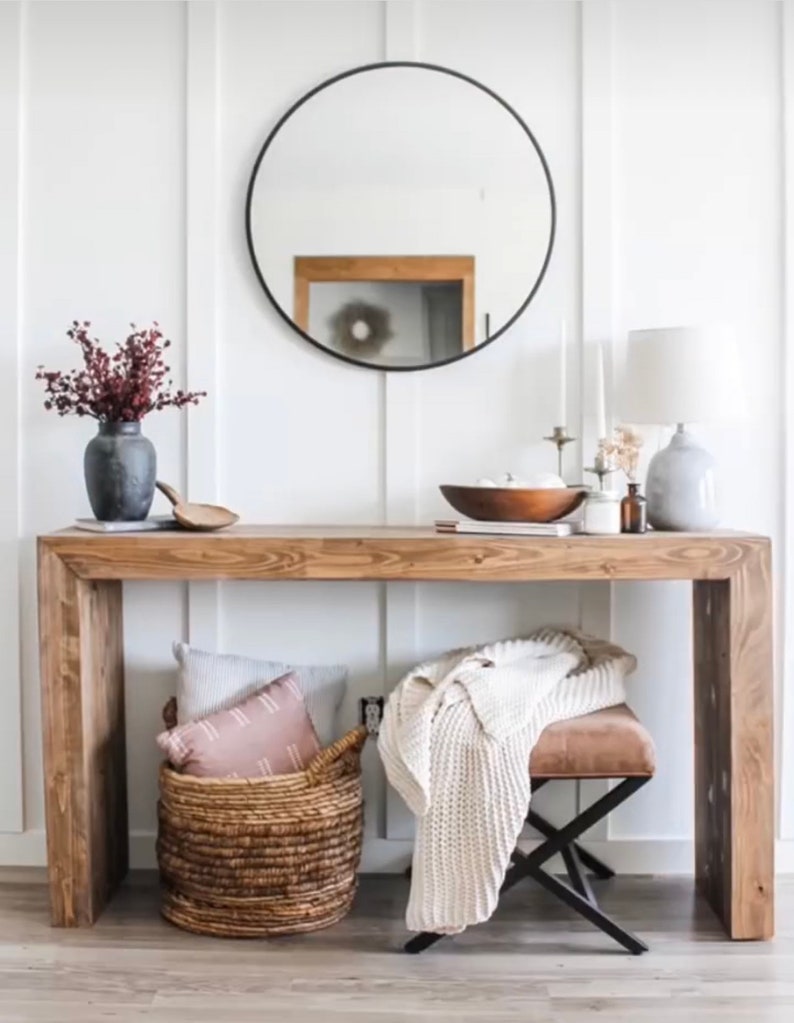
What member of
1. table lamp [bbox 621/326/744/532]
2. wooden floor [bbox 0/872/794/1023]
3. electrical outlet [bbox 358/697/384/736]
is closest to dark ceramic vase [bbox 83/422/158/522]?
electrical outlet [bbox 358/697/384/736]

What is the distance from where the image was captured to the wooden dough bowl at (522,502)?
2625 millimetres

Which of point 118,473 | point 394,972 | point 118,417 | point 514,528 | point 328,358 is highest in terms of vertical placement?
point 328,358

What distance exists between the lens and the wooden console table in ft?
8.32

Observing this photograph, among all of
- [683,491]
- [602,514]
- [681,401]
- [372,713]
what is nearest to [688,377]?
[681,401]

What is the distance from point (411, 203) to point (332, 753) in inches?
54.3

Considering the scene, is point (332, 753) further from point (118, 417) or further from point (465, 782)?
point (118, 417)

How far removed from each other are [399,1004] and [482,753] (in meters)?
0.52

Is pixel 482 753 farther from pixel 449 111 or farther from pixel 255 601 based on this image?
pixel 449 111

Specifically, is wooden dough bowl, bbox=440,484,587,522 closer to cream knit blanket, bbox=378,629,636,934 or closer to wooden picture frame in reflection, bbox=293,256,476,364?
cream knit blanket, bbox=378,629,636,934

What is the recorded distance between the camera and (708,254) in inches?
119

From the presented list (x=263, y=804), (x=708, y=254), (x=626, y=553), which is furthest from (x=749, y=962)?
(x=708, y=254)

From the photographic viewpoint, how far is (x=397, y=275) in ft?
9.77

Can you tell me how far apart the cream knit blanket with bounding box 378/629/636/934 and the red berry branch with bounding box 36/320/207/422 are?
3.17 ft

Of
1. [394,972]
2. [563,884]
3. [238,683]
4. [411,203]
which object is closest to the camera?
[394,972]
